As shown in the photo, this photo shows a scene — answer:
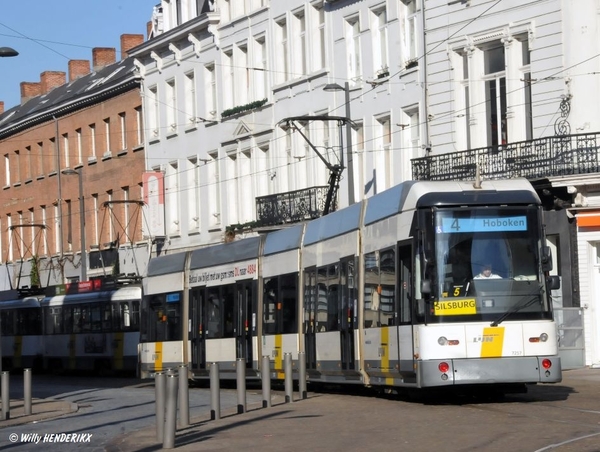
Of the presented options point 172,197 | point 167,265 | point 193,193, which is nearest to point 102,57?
point 172,197

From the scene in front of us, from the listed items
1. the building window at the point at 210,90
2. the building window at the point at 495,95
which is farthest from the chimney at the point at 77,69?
the building window at the point at 495,95

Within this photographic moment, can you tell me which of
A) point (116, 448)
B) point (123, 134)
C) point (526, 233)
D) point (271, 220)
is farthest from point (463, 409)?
point (123, 134)

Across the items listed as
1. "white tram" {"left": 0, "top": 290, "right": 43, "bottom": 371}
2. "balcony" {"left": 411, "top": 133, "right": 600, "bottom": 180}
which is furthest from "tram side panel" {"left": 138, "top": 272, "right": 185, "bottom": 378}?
"white tram" {"left": 0, "top": 290, "right": 43, "bottom": 371}

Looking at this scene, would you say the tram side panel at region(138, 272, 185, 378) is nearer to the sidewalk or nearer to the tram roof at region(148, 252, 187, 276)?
the tram roof at region(148, 252, 187, 276)

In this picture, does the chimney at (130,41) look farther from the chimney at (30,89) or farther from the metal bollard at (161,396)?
the metal bollard at (161,396)

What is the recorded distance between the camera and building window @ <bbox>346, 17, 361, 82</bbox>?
1721 inches

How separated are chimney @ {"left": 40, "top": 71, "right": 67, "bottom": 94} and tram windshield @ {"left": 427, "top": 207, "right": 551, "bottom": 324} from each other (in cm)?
6039

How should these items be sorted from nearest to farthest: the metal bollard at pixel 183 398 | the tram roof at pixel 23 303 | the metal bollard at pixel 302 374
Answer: the metal bollard at pixel 183 398
the metal bollard at pixel 302 374
the tram roof at pixel 23 303

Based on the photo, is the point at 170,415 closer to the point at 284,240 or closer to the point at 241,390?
the point at 241,390

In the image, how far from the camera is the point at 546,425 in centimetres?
1667

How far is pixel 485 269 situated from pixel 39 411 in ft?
30.0

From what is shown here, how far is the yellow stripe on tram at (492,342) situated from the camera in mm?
20266

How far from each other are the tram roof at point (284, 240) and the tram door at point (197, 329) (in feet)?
10.6

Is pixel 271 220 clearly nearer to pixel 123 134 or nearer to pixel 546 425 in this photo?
pixel 123 134
